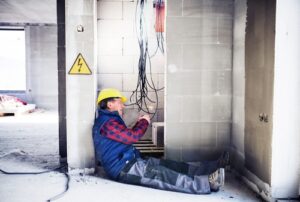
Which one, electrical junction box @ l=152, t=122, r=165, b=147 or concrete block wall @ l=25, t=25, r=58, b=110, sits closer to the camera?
electrical junction box @ l=152, t=122, r=165, b=147

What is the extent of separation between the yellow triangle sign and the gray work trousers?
1167mm

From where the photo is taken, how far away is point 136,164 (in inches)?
127

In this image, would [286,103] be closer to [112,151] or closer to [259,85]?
[259,85]

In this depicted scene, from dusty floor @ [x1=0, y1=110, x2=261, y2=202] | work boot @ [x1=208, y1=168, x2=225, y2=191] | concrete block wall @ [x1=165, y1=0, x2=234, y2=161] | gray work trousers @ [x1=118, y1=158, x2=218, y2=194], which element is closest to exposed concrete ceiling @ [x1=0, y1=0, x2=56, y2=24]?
dusty floor @ [x1=0, y1=110, x2=261, y2=202]

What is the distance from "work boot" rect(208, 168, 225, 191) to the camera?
9.95ft

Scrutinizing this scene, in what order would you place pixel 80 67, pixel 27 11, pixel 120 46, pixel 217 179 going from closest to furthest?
pixel 217 179, pixel 80 67, pixel 120 46, pixel 27 11

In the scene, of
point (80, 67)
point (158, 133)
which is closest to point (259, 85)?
point (158, 133)

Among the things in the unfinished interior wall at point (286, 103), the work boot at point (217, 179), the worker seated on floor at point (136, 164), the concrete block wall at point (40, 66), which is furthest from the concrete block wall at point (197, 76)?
the concrete block wall at point (40, 66)

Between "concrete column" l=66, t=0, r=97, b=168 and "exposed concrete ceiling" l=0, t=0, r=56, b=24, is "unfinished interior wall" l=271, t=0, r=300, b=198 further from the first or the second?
"exposed concrete ceiling" l=0, t=0, r=56, b=24

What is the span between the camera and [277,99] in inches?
109

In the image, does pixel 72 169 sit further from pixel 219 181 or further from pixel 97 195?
pixel 219 181

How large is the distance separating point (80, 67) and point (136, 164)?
4.13ft

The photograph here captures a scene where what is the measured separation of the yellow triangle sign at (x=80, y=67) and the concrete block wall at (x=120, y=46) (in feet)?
2.89

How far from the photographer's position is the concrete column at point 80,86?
3.59 m
